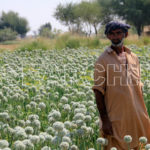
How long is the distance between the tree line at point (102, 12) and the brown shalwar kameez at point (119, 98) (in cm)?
3625

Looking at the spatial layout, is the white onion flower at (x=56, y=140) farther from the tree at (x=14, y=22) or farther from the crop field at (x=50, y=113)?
the tree at (x=14, y=22)

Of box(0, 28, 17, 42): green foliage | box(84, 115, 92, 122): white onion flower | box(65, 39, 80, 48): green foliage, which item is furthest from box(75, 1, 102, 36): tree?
box(84, 115, 92, 122): white onion flower

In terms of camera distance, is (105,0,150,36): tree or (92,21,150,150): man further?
(105,0,150,36): tree

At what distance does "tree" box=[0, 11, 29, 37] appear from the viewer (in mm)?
75312

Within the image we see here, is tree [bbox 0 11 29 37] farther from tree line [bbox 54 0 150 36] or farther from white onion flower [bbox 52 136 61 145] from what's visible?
white onion flower [bbox 52 136 61 145]

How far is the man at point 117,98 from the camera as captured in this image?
3555 mm

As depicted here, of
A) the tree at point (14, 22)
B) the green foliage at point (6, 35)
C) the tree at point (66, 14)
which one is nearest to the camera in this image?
the tree at point (66, 14)

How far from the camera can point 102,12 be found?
167ft

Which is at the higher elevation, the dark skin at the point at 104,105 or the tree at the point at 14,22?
the tree at the point at 14,22

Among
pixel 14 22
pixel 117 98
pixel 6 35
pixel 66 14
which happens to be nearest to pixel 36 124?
pixel 117 98

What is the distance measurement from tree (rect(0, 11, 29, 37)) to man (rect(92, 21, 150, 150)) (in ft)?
239

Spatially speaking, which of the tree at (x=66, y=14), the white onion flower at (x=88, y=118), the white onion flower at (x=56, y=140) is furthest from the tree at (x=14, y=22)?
the white onion flower at (x=56, y=140)

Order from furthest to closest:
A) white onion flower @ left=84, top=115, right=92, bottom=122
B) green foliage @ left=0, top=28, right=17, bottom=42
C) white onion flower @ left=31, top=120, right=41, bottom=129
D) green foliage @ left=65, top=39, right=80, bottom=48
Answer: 1. green foliage @ left=0, top=28, right=17, bottom=42
2. green foliage @ left=65, top=39, right=80, bottom=48
3. white onion flower @ left=84, top=115, right=92, bottom=122
4. white onion flower @ left=31, top=120, right=41, bottom=129

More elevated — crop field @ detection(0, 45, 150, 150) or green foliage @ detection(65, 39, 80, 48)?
green foliage @ detection(65, 39, 80, 48)
